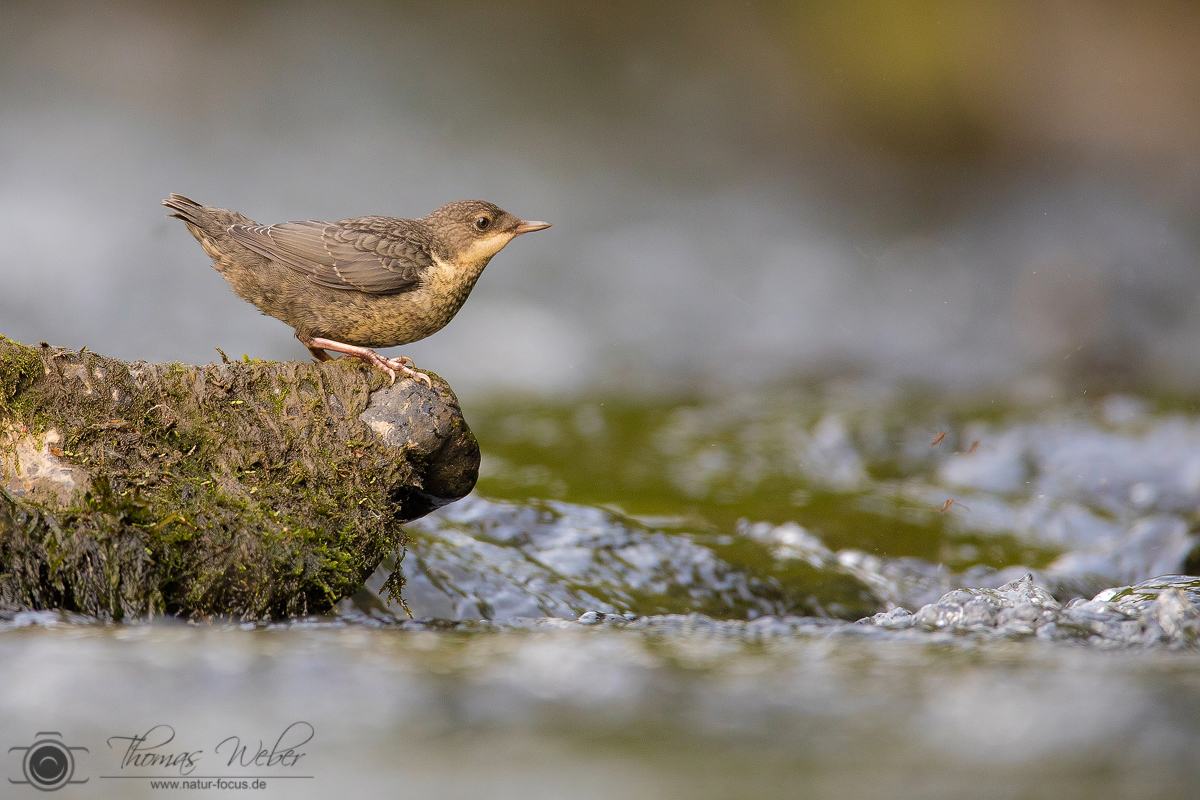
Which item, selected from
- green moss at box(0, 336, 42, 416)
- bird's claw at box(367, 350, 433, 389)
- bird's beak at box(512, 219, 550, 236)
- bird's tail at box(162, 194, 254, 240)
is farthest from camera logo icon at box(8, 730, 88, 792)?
bird's beak at box(512, 219, 550, 236)

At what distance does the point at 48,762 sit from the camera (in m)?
2.22

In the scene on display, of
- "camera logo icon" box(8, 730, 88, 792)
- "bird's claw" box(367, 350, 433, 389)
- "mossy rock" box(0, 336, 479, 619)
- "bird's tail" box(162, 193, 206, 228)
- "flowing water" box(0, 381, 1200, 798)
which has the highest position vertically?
"bird's tail" box(162, 193, 206, 228)

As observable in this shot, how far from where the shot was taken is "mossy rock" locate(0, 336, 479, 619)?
10.9 ft

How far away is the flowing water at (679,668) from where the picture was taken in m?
2.23

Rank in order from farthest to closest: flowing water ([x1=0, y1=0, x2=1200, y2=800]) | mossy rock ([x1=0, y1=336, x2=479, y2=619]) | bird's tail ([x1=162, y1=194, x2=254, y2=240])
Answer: bird's tail ([x1=162, y1=194, x2=254, y2=240])
mossy rock ([x1=0, y1=336, x2=479, y2=619])
flowing water ([x1=0, y1=0, x2=1200, y2=800])

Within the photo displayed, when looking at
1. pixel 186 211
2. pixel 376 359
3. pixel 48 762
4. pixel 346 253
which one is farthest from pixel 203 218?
pixel 48 762

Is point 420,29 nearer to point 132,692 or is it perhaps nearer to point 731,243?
point 731,243

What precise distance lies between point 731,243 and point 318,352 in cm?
951

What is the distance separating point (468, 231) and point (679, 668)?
2.58 m

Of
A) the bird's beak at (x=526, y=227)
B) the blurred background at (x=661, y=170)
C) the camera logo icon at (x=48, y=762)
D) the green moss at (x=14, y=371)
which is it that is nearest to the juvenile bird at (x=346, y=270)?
the bird's beak at (x=526, y=227)

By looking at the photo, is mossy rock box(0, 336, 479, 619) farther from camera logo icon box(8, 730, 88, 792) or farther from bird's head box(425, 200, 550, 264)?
camera logo icon box(8, 730, 88, 792)

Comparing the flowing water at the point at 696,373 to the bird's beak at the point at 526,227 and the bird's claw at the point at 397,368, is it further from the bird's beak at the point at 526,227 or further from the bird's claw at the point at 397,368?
the bird's beak at the point at 526,227

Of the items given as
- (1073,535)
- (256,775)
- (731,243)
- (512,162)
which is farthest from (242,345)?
(256,775)

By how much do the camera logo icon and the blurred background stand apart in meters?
8.00
